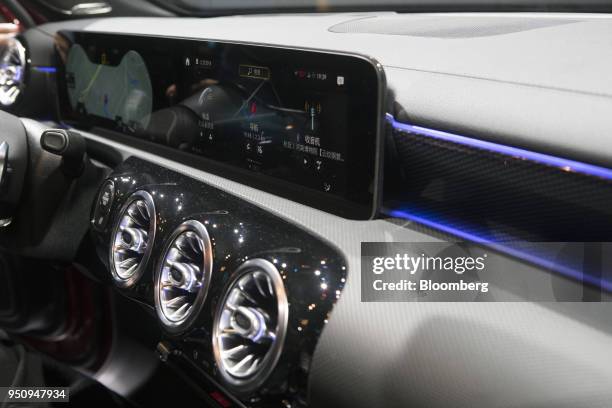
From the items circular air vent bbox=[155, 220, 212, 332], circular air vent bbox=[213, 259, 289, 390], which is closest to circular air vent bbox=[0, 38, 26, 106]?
circular air vent bbox=[155, 220, 212, 332]

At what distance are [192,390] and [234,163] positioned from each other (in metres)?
0.39

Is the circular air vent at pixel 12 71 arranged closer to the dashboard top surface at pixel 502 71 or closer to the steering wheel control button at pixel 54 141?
the steering wheel control button at pixel 54 141

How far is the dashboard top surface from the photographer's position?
69 cm

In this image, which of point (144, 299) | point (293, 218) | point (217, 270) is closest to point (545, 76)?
point (293, 218)

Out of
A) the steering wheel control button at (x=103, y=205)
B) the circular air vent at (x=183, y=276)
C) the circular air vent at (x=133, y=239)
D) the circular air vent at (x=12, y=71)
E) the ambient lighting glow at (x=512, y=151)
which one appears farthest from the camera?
the circular air vent at (x=12, y=71)

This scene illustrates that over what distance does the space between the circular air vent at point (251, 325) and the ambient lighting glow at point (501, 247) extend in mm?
196

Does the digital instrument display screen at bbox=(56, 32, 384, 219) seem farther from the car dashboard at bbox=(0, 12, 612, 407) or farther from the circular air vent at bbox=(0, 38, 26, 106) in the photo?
Answer: the circular air vent at bbox=(0, 38, 26, 106)

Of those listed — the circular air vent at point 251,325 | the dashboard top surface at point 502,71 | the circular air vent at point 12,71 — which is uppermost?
the dashboard top surface at point 502,71

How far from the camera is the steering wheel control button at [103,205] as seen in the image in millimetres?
1257

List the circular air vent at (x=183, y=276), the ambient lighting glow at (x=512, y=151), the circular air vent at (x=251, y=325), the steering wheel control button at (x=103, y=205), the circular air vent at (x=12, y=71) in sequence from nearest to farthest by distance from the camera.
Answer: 1. the ambient lighting glow at (x=512, y=151)
2. the circular air vent at (x=251, y=325)
3. the circular air vent at (x=183, y=276)
4. the steering wheel control button at (x=103, y=205)
5. the circular air vent at (x=12, y=71)

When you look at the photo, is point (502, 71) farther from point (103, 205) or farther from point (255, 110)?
point (103, 205)

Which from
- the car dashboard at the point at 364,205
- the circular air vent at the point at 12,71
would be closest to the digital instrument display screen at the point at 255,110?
the car dashboard at the point at 364,205

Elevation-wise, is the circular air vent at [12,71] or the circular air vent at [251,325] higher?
the circular air vent at [12,71]

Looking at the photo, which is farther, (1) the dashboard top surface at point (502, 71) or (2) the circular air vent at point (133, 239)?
(2) the circular air vent at point (133, 239)
